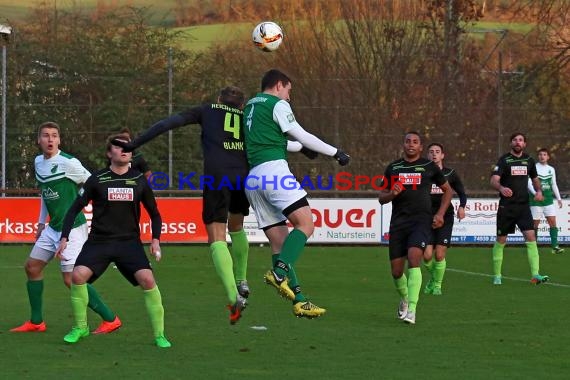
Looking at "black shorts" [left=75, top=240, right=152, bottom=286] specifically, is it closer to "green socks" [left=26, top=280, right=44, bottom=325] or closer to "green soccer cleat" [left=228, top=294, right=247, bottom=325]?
"green soccer cleat" [left=228, top=294, right=247, bottom=325]

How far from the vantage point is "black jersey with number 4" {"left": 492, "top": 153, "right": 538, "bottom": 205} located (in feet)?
62.5

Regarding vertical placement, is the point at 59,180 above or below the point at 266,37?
below

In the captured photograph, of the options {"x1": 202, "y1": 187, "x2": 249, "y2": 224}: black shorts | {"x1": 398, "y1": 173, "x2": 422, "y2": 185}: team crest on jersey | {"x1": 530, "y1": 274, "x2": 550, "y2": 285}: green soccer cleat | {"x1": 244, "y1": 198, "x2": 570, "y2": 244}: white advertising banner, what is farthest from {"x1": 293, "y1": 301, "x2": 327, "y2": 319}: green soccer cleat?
{"x1": 244, "y1": 198, "x2": 570, "y2": 244}: white advertising banner

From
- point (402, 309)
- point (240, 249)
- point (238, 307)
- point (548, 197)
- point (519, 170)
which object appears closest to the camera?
point (238, 307)

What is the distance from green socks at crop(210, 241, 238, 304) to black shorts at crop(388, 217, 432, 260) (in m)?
2.81

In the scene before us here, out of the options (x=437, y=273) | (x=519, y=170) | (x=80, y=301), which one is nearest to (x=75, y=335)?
(x=80, y=301)

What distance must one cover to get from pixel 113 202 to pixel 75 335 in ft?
4.16

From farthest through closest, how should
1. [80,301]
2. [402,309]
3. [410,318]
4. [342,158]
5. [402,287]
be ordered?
[402,287] < [402,309] < [410,318] < [80,301] < [342,158]

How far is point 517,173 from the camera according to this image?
19.1m

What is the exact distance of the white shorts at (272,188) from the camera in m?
11.0

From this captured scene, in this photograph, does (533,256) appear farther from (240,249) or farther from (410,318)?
(240,249)

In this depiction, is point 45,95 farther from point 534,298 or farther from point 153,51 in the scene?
point 534,298

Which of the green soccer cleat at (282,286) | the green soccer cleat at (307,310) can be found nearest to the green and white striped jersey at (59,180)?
the green soccer cleat at (282,286)

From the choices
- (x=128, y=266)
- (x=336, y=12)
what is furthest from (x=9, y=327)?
(x=336, y=12)
